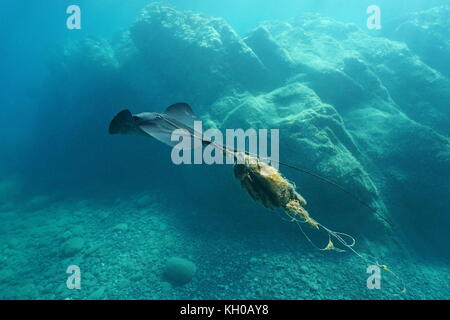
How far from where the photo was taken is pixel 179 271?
26.7ft

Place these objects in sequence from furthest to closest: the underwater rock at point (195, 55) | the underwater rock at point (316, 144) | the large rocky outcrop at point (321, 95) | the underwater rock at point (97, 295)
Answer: the underwater rock at point (195, 55)
the large rocky outcrop at point (321, 95)
the underwater rock at point (316, 144)
the underwater rock at point (97, 295)

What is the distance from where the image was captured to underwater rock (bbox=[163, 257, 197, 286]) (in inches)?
315

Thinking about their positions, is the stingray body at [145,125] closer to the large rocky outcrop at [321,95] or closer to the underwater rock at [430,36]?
the large rocky outcrop at [321,95]

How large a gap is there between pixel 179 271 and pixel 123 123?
6.43 meters

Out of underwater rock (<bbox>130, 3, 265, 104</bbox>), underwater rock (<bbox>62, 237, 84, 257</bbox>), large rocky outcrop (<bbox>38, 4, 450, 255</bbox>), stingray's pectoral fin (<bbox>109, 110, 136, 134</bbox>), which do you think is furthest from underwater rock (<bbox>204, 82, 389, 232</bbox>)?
stingray's pectoral fin (<bbox>109, 110, 136, 134</bbox>)

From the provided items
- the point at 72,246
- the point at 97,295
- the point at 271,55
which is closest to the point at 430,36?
the point at 271,55

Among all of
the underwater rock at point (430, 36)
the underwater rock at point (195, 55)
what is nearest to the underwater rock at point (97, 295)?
the underwater rock at point (195, 55)

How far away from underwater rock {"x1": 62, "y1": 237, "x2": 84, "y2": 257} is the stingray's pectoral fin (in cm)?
896

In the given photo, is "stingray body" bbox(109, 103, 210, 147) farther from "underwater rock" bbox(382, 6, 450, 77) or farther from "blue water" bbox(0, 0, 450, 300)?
"underwater rock" bbox(382, 6, 450, 77)

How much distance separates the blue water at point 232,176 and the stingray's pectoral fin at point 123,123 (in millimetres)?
6065

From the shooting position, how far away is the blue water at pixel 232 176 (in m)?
8.12
